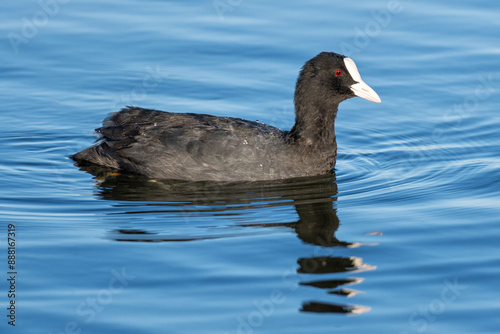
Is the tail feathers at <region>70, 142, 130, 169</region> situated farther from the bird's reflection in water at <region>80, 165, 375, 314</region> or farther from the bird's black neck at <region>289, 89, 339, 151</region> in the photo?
the bird's black neck at <region>289, 89, 339, 151</region>

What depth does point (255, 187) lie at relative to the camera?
8555 mm

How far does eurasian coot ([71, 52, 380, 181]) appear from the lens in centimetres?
870

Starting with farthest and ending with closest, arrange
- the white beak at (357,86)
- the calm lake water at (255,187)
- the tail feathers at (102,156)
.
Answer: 1. the tail feathers at (102,156)
2. the white beak at (357,86)
3. the calm lake water at (255,187)

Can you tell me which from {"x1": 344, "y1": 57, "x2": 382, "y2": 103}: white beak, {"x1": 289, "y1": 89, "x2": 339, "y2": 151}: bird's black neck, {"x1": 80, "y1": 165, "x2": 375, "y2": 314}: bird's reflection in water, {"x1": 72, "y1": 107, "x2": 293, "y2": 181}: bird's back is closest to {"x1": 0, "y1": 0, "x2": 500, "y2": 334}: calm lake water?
{"x1": 80, "y1": 165, "x2": 375, "y2": 314}: bird's reflection in water

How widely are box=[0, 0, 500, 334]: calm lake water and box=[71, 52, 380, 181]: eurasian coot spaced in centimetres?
20

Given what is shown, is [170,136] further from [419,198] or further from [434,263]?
[434,263]

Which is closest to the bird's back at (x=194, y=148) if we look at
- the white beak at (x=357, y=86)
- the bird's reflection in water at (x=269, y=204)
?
the bird's reflection in water at (x=269, y=204)

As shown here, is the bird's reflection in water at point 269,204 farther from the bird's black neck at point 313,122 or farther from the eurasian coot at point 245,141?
the bird's black neck at point 313,122

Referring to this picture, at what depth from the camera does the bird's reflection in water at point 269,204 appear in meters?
6.38

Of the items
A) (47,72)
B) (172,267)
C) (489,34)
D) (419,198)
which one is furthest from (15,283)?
(489,34)

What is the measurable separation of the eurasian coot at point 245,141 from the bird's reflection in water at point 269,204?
0.40ft

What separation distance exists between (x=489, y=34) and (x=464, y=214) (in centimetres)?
544

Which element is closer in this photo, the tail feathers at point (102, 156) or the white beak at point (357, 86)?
the white beak at point (357, 86)

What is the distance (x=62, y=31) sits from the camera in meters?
12.8
